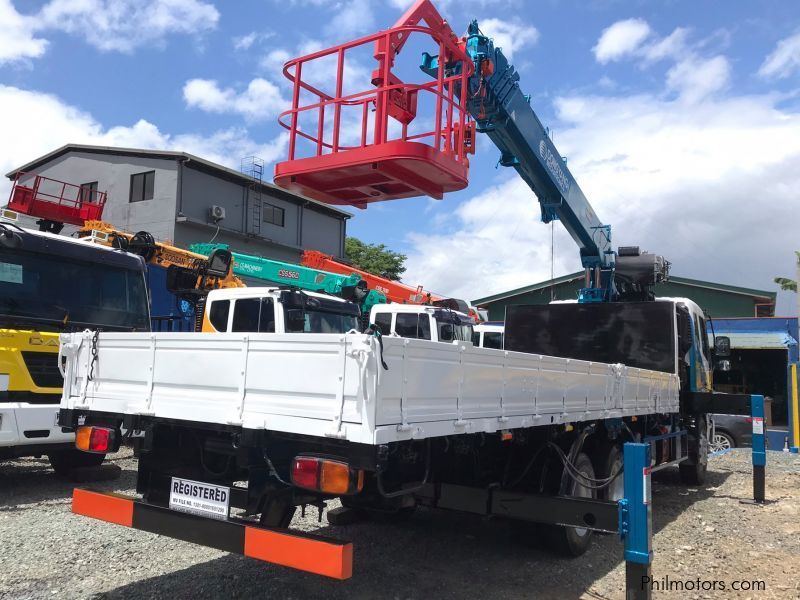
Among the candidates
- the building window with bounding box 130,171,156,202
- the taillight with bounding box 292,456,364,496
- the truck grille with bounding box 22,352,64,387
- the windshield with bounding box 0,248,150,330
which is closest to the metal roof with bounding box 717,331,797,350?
the windshield with bounding box 0,248,150,330

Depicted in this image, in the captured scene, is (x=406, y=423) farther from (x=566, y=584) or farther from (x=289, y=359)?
(x=566, y=584)

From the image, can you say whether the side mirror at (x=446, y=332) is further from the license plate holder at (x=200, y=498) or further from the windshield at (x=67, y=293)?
the license plate holder at (x=200, y=498)

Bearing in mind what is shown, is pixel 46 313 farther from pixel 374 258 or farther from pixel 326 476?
pixel 374 258

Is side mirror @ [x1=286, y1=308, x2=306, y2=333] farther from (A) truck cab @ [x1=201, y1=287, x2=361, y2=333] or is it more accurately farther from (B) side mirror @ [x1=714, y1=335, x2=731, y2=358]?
(B) side mirror @ [x1=714, y1=335, x2=731, y2=358]

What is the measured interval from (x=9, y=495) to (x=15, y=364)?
5.55 feet

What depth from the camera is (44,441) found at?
6.66 metres

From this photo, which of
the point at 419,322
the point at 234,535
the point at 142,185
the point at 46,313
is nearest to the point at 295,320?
the point at 46,313

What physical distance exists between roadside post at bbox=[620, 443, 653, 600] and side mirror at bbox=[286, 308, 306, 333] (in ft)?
17.2

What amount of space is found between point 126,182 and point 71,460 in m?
20.5

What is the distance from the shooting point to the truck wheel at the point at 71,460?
7.82 meters

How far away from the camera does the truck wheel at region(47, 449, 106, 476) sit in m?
7.82

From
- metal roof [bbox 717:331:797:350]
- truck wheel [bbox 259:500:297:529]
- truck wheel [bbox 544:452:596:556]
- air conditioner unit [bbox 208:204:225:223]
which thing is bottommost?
truck wheel [bbox 544:452:596:556]

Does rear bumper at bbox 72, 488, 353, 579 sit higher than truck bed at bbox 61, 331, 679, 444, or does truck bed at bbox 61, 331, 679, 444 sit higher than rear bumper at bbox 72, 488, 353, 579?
truck bed at bbox 61, 331, 679, 444

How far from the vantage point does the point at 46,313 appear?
717cm
